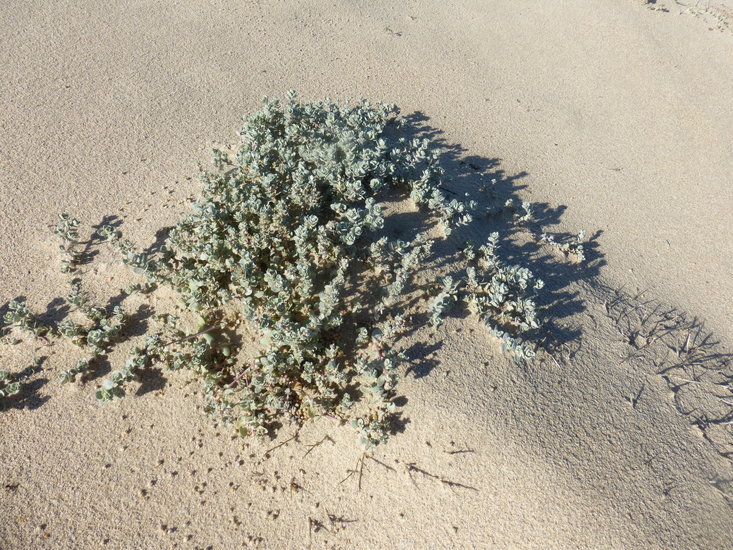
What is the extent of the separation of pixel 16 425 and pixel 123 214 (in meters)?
2.15

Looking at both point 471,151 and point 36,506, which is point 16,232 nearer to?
point 36,506

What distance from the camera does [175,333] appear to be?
11.9 feet

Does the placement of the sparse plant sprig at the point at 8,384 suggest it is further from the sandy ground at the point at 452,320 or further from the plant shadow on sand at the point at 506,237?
the plant shadow on sand at the point at 506,237

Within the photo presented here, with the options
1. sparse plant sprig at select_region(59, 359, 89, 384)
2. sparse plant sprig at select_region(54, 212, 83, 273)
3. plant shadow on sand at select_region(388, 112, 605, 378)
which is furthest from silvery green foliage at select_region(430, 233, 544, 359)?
sparse plant sprig at select_region(54, 212, 83, 273)

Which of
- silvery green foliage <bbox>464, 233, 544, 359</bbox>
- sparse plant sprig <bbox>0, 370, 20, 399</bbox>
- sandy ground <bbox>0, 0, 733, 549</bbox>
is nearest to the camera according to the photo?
sandy ground <bbox>0, 0, 733, 549</bbox>

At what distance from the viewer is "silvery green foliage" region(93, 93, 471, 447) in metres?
3.40

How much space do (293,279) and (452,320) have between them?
4.62 ft

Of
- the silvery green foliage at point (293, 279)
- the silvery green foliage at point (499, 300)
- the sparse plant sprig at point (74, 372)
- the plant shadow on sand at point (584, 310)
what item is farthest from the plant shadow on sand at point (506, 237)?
the sparse plant sprig at point (74, 372)

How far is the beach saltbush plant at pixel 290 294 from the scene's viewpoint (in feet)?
11.2

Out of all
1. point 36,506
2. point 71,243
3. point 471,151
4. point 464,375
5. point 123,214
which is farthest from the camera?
point 471,151

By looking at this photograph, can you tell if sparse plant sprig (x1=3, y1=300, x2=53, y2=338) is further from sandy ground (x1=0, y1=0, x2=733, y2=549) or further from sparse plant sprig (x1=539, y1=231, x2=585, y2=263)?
sparse plant sprig (x1=539, y1=231, x2=585, y2=263)

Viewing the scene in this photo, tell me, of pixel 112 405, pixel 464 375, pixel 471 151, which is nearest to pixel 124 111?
pixel 112 405

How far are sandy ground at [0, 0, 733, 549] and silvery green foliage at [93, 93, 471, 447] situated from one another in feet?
0.84

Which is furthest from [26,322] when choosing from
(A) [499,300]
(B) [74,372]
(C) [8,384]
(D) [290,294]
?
(A) [499,300]
